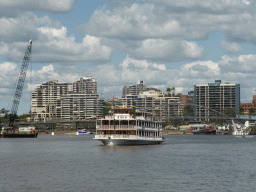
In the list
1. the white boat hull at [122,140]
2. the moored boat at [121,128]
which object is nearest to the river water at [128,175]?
the white boat hull at [122,140]

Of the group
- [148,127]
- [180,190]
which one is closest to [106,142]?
[148,127]

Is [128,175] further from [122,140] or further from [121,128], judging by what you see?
[121,128]

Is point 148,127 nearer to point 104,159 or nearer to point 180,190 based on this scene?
point 104,159

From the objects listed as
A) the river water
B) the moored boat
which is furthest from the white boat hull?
the river water

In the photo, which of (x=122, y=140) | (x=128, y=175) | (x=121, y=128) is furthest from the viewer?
(x=121, y=128)

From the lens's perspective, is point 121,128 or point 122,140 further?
point 121,128

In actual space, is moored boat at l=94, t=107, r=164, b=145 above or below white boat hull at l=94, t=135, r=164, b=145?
above

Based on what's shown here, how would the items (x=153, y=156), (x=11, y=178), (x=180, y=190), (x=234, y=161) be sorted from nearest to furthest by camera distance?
(x=180, y=190), (x=11, y=178), (x=234, y=161), (x=153, y=156)

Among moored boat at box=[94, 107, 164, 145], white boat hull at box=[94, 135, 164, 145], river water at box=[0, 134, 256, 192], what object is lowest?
river water at box=[0, 134, 256, 192]

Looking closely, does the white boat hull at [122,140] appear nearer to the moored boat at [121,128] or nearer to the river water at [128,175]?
the moored boat at [121,128]

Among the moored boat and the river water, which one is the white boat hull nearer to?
the moored boat

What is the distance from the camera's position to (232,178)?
205 feet

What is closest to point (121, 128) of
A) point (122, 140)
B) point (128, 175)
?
point (122, 140)

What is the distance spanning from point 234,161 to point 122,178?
1267 inches
